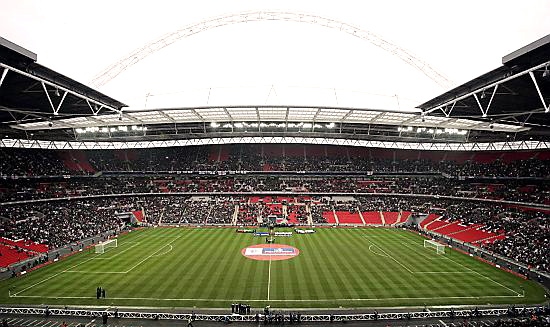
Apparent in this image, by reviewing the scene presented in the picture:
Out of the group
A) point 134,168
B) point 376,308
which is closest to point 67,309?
point 376,308

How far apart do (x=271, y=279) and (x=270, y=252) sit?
874 cm

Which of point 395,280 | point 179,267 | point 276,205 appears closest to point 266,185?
point 276,205

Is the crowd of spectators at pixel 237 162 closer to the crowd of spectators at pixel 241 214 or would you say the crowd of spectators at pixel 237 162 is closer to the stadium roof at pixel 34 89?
the crowd of spectators at pixel 241 214

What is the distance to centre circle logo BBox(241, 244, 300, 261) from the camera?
110 ft

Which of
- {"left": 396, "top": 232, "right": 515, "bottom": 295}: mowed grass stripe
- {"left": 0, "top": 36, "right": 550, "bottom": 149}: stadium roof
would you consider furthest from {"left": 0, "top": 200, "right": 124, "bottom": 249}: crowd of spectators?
{"left": 396, "top": 232, "right": 515, "bottom": 295}: mowed grass stripe

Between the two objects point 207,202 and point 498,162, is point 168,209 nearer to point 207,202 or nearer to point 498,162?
point 207,202

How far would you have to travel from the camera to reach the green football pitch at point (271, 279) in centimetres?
2270

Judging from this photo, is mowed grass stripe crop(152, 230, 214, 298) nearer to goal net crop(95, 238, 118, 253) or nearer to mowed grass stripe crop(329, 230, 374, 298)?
goal net crop(95, 238, 118, 253)

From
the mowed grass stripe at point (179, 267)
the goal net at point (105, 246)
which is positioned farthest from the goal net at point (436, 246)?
the goal net at point (105, 246)

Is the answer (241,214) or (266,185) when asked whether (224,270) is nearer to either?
(241,214)

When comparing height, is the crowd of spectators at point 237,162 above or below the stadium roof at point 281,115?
below

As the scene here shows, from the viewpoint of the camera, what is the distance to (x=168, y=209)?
2277 inches

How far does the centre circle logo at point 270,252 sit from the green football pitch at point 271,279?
3.09 feet

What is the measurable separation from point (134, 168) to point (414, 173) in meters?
57.7
